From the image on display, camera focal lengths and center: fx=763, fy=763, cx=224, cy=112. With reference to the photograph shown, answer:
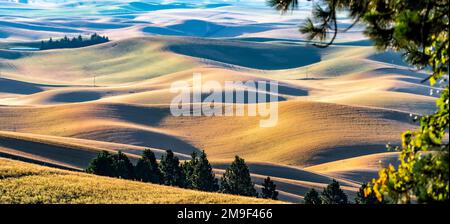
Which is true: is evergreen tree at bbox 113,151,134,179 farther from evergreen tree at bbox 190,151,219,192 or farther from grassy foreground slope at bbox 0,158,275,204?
grassy foreground slope at bbox 0,158,275,204

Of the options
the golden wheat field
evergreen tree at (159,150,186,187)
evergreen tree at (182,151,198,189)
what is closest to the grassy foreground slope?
the golden wheat field

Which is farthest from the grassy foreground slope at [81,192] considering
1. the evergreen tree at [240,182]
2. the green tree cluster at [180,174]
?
the evergreen tree at [240,182]

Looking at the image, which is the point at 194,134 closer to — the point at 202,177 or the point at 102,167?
the point at 202,177

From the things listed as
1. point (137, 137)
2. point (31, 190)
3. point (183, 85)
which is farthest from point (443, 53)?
point (183, 85)

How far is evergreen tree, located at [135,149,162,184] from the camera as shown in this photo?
149 ft

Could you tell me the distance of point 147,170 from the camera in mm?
46062

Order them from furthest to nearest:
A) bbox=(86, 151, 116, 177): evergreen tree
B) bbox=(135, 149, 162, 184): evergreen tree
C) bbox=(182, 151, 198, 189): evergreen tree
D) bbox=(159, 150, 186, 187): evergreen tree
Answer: bbox=(182, 151, 198, 189): evergreen tree < bbox=(159, 150, 186, 187): evergreen tree < bbox=(135, 149, 162, 184): evergreen tree < bbox=(86, 151, 116, 177): evergreen tree

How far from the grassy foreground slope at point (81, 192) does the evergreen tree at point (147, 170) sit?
2116 cm

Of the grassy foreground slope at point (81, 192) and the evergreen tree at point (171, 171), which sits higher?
the grassy foreground slope at point (81, 192)

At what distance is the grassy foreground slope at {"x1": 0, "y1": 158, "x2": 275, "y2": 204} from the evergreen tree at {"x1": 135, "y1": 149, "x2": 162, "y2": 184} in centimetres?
2116

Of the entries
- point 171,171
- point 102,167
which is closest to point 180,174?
point 171,171

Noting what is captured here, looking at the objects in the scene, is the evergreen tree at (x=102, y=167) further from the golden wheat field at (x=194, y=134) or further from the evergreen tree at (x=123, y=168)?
the golden wheat field at (x=194, y=134)

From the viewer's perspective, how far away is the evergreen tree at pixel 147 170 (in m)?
45.4
